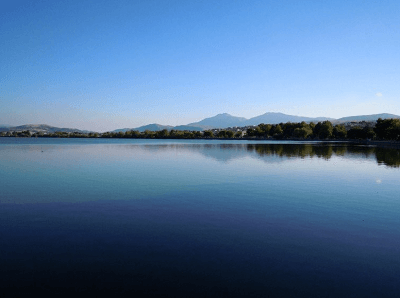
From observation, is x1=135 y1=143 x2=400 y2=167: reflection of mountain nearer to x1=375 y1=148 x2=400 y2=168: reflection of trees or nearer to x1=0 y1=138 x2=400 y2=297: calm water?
x1=375 y1=148 x2=400 y2=168: reflection of trees

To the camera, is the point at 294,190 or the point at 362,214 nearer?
the point at 362,214

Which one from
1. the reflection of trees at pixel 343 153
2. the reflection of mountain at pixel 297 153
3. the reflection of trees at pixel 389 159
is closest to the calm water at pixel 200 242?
the reflection of trees at pixel 389 159

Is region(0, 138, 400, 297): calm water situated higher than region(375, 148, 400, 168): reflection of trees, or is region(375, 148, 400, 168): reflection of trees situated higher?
region(0, 138, 400, 297): calm water

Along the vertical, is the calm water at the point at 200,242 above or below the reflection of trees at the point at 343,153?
above

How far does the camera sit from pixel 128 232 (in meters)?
10.4

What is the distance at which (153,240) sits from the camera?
9609 mm

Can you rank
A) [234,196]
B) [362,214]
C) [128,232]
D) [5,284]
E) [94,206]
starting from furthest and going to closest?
[234,196]
[94,206]
[362,214]
[128,232]
[5,284]

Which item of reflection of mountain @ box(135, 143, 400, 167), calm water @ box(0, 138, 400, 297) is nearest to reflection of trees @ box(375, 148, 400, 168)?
reflection of mountain @ box(135, 143, 400, 167)

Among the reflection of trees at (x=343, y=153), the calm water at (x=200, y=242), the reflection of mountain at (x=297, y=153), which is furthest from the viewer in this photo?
the reflection of mountain at (x=297, y=153)

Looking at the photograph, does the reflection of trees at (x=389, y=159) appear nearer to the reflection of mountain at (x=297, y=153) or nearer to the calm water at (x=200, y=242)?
the reflection of mountain at (x=297, y=153)

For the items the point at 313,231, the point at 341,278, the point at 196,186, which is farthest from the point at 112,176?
the point at 341,278

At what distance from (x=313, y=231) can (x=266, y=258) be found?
3253 mm

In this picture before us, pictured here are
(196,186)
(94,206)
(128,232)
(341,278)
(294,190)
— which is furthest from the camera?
(196,186)

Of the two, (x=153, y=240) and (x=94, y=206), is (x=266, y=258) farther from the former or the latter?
(x=94, y=206)
